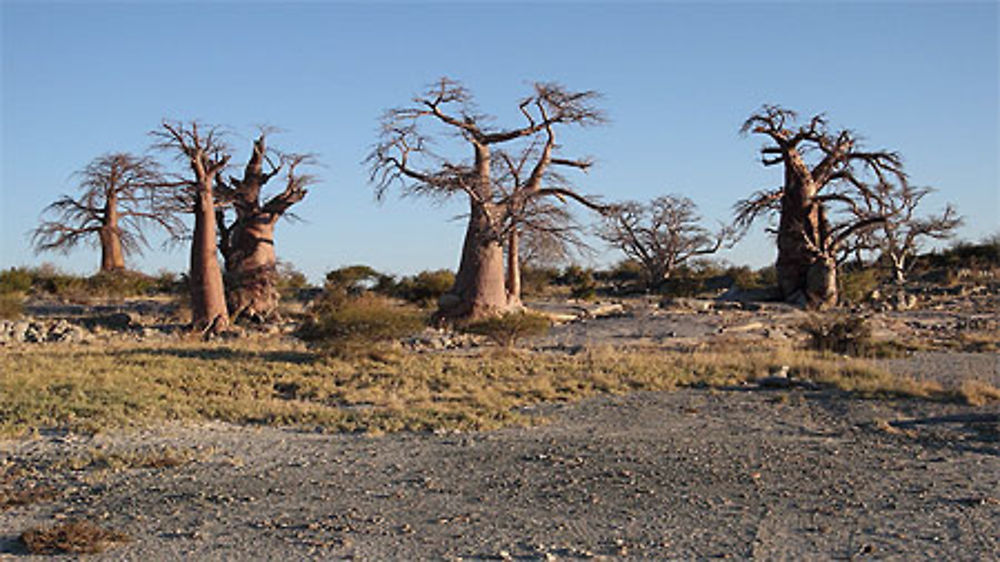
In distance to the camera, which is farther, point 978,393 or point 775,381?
point 775,381

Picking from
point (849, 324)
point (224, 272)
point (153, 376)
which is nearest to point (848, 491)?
point (153, 376)

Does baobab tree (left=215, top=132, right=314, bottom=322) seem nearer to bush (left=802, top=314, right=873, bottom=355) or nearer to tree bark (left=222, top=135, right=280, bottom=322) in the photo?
tree bark (left=222, top=135, right=280, bottom=322)

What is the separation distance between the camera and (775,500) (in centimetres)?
640

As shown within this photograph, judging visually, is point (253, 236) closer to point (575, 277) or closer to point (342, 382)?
point (342, 382)

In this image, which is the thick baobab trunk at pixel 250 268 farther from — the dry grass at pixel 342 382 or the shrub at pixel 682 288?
the shrub at pixel 682 288

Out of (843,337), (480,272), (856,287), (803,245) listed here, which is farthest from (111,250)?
(843,337)

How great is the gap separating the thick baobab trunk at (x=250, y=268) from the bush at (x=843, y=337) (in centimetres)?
1185

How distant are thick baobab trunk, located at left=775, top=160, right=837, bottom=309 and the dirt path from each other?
13319 mm

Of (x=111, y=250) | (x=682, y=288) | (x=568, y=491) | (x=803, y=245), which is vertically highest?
(x=111, y=250)

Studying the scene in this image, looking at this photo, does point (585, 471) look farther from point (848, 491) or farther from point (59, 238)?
point (59, 238)

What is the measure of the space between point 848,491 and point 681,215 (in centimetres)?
3388

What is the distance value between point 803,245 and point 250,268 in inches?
519

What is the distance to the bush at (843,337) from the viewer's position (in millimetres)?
15309

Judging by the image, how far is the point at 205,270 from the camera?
18.6 metres
